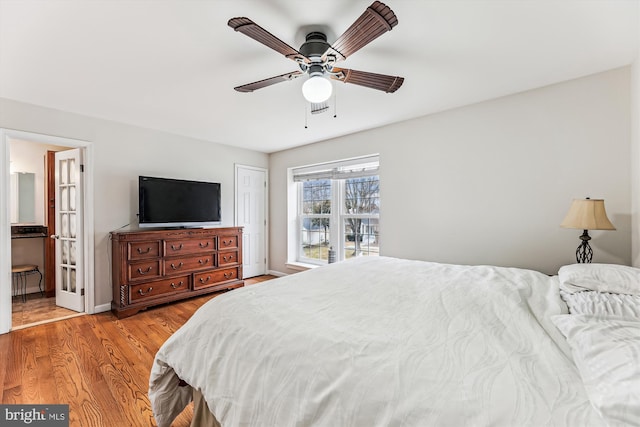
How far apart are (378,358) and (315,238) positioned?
3.89m

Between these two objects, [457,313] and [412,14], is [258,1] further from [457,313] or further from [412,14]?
[457,313]

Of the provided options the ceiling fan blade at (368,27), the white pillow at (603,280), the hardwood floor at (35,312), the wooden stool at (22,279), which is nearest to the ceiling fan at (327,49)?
the ceiling fan blade at (368,27)

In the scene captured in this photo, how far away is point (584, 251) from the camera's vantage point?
2.10 m

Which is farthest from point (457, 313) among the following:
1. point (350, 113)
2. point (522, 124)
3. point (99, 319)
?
point (99, 319)

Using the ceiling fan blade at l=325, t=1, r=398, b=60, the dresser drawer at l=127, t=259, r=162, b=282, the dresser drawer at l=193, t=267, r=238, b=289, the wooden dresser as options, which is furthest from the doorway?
the ceiling fan blade at l=325, t=1, r=398, b=60

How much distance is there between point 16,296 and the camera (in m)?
3.87

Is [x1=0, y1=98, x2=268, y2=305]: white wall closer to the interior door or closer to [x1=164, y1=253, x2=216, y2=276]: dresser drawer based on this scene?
the interior door

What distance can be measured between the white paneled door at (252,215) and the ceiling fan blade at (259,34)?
10.6ft

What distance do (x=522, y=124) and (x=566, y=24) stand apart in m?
1.05

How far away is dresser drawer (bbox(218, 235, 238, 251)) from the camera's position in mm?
4035

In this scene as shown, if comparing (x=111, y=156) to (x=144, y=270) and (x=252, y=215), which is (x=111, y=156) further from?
(x=252, y=215)

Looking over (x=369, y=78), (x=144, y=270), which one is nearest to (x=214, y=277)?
(x=144, y=270)

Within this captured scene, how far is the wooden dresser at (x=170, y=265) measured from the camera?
3.17 meters

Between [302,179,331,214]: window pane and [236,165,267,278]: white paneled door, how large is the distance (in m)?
0.80
